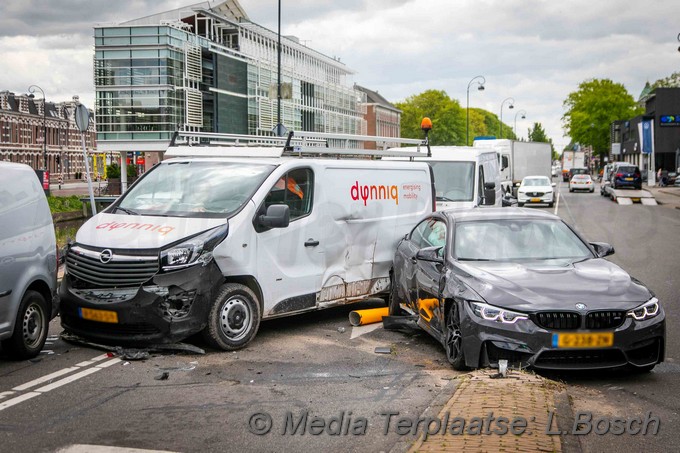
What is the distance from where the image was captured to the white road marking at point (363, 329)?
9055mm

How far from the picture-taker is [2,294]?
7.02m

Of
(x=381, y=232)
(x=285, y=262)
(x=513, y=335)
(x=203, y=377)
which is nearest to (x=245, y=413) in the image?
(x=203, y=377)

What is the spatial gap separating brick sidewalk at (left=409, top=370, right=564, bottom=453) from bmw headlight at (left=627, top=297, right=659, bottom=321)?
1037mm

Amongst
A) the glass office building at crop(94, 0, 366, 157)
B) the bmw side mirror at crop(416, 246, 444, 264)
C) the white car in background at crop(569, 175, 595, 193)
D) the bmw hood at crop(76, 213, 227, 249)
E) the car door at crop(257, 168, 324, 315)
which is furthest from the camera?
the glass office building at crop(94, 0, 366, 157)

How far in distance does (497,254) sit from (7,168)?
4894 millimetres

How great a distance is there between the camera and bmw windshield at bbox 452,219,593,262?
25.7 feet

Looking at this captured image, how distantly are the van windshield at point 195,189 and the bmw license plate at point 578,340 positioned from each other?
11.9 feet

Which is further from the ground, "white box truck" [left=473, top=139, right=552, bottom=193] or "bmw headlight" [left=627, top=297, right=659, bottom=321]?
"white box truck" [left=473, top=139, right=552, bottom=193]

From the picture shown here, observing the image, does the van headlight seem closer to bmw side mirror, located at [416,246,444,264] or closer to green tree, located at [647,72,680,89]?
bmw side mirror, located at [416,246,444,264]

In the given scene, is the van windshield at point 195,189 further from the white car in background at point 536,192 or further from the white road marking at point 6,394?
the white car in background at point 536,192

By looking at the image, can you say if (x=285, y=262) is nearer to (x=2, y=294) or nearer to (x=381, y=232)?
(x=381, y=232)

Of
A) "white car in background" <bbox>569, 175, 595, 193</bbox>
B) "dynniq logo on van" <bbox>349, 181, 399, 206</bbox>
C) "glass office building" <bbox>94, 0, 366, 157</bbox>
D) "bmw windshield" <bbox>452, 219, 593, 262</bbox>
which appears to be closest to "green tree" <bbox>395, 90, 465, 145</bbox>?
"glass office building" <bbox>94, 0, 366, 157</bbox>

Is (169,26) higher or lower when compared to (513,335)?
higher

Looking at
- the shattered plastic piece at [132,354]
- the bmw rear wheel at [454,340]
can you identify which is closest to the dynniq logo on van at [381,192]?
the bmw rear wheel at [454,340]
